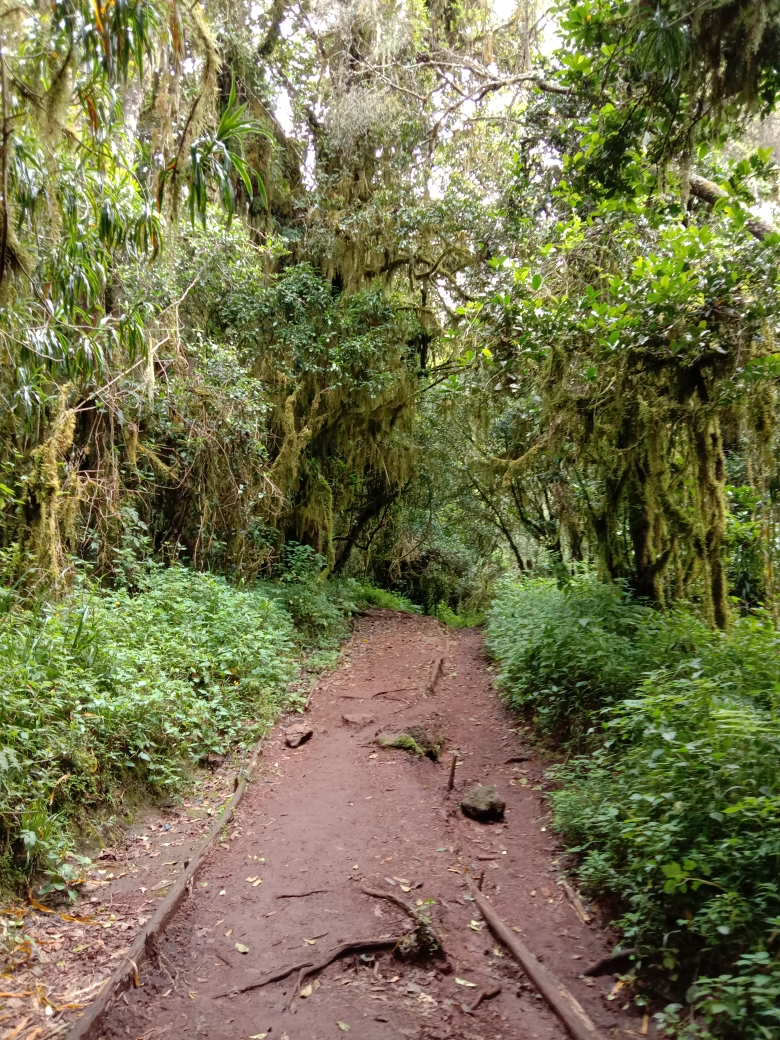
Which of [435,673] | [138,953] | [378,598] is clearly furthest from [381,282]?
[138,953]

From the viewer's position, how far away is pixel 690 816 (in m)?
3.56

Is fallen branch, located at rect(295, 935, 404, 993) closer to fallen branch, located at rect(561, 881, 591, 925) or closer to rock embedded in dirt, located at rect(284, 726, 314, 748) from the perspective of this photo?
fallen branch, located at rect(561, 881, 591, 925)

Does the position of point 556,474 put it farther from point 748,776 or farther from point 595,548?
point 748,776

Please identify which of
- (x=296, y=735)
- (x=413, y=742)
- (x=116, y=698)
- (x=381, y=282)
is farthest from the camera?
(x=381, y=282)

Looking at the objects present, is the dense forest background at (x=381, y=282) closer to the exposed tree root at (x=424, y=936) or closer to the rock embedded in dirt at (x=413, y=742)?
the rock embedded in dirt at (x=413, y=742)

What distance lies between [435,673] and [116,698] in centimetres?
553

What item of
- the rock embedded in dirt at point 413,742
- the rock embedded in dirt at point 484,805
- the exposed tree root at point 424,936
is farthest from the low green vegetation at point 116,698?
the rock embedded in dirt at point 484,805

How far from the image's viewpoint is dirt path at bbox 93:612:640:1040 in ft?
10.4

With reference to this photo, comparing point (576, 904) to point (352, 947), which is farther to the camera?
point (576, 904)

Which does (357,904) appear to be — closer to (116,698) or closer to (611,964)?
(611,964)

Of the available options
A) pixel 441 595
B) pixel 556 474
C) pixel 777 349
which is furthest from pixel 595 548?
pixel 441 595

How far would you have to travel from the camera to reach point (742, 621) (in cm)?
629

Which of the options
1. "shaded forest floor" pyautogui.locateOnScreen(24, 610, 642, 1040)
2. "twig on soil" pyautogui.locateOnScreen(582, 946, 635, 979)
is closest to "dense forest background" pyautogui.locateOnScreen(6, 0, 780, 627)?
"shaded forest floor" pyautogui.locateOnScreen(24, 610, 642, 1040)

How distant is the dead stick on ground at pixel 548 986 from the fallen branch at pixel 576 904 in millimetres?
449
